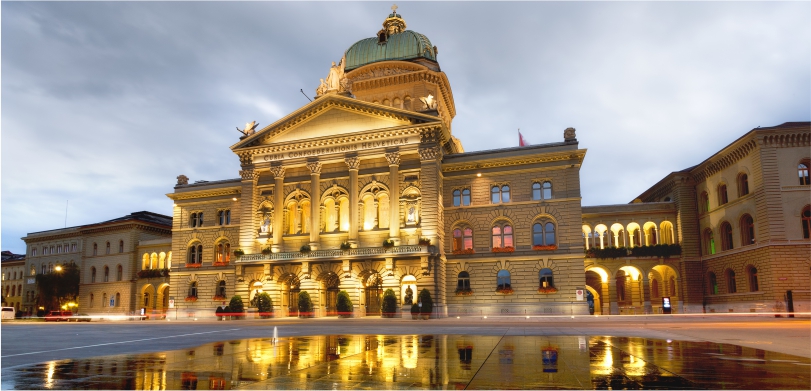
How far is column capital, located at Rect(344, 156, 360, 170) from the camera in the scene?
51.7 m

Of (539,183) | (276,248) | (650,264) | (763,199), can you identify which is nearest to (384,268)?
(276,248)

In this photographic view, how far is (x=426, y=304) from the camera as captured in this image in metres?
44.7

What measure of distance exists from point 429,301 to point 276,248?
52.8 feet

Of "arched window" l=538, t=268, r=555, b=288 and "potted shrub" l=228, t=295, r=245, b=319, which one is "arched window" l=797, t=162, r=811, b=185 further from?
"potted shrub" l=228, t=295, r=245, b=319

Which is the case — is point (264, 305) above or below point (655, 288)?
below

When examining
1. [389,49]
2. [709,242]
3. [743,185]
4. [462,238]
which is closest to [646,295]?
[709,242]

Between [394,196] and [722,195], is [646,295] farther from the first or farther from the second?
[394,196]

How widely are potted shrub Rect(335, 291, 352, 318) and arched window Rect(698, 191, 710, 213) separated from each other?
3347cm

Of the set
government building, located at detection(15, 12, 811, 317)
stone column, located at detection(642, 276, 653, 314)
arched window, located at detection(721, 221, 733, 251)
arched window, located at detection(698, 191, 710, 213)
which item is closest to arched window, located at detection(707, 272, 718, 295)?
government building, located at detection(15, 12, 811, 317)

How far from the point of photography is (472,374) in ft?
34.9

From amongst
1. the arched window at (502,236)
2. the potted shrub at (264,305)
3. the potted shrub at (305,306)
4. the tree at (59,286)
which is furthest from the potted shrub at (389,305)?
the tree at (59,286)

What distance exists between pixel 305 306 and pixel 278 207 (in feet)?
33.9

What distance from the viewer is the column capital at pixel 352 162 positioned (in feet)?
170

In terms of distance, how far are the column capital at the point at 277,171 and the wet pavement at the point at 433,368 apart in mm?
38890
